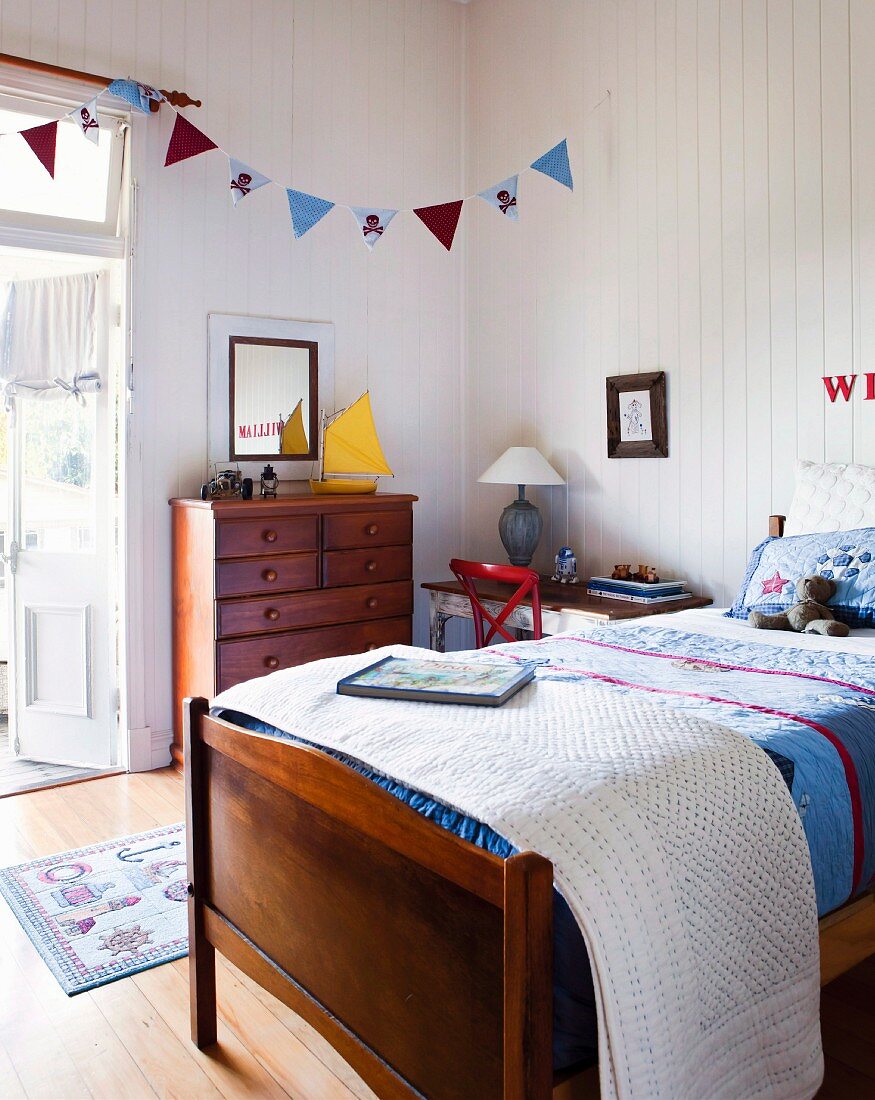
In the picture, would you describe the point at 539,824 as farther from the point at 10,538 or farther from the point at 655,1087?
the point at 10,538

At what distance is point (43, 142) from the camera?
3.28 metres

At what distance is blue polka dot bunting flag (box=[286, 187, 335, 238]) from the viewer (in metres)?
3.72

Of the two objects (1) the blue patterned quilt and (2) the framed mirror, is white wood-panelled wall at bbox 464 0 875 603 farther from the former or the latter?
(1) the blue patterned quilt

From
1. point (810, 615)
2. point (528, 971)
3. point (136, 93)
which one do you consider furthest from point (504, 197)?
point (528, 971)

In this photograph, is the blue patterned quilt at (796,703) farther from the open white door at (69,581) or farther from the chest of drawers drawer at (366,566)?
the open white door at (69,581)

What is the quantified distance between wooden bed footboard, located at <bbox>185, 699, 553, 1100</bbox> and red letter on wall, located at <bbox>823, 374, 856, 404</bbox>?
87.1 inches

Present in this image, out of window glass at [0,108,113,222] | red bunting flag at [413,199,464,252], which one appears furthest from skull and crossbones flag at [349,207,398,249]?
window glass at [0,108,113,222]

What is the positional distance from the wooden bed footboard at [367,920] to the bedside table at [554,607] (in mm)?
1523

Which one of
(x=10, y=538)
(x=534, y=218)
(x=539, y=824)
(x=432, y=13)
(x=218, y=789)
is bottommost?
(x=218, y=789)

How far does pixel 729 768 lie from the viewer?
141 cm

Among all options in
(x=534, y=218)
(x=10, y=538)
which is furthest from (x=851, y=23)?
(x=10, y=538)

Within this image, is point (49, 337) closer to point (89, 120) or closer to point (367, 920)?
point (89, 120)

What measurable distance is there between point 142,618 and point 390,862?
2.54 metres

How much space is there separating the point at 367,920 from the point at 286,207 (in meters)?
3.24
